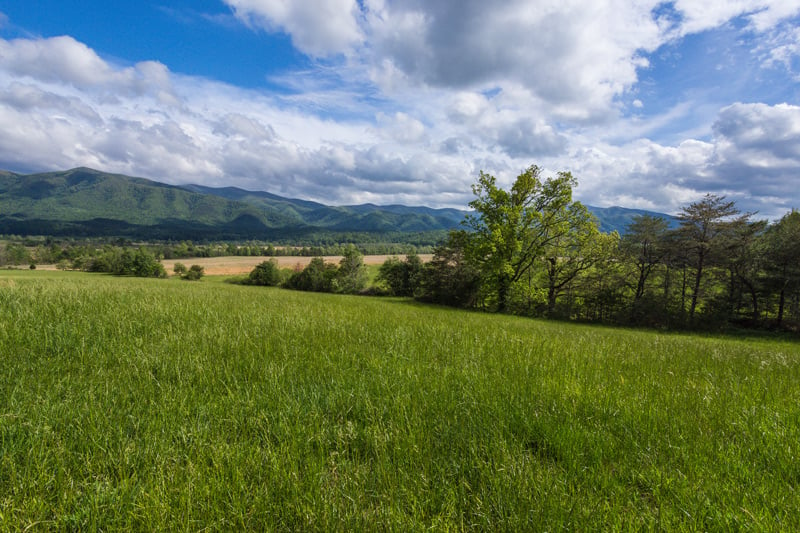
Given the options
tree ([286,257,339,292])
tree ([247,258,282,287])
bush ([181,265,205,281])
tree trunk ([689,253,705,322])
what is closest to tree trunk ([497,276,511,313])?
tree trunk ([689,253,705,322])

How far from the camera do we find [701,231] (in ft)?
97.4

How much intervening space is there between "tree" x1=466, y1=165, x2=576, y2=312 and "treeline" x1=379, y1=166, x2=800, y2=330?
0.09 metres

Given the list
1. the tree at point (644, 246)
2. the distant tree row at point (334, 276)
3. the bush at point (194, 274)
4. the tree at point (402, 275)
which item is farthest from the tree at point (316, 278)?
the tree at point (644, 246)

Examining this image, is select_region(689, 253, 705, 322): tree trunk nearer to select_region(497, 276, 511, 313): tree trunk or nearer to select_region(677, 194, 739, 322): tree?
select_region(677, 194, 739, 322): tree

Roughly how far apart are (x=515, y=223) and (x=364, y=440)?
89.6ft

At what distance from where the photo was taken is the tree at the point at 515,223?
26.7 metres

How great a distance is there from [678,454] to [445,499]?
6.32 ft

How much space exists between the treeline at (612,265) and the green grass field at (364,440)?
77.6 feet

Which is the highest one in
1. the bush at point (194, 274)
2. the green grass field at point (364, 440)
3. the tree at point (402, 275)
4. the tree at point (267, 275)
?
the green grass field at point (364, 440)

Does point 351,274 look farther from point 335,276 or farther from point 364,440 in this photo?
point 364,440

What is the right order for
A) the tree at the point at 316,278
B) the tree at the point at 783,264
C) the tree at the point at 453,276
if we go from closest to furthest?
the tree at the point at 783,264
the tree at the point at 453,276
the tree at the point at 316,278

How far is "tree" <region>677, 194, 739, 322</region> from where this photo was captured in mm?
28938

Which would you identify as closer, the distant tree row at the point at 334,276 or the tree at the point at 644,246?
the tree at the point at 644,246

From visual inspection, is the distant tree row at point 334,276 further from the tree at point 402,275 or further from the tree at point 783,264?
the tree at point 783,264
